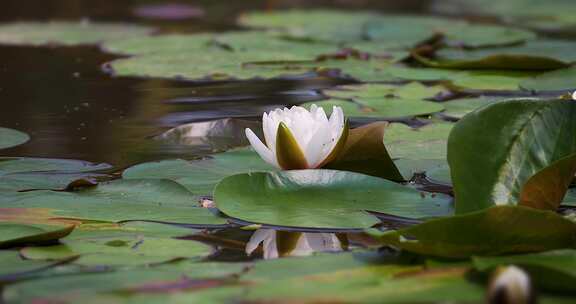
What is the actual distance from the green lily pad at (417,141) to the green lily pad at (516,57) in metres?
0.94

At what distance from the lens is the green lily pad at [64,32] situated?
15.0 ft

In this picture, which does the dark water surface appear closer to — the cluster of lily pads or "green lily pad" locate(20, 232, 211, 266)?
the cluster of lily pads

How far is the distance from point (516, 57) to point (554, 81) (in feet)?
0.72

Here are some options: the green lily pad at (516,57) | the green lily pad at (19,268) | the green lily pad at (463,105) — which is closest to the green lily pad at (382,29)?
the green lily pad at (516,57)

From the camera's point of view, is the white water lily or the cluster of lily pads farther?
the white water lily

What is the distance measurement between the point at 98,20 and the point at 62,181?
3908 millimetres

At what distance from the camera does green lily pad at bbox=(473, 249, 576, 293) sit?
3.78 feet

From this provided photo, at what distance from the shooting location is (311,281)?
123 cm

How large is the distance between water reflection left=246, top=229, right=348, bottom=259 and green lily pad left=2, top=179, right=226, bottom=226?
0.11 meters

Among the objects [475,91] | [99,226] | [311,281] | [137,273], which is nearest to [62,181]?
[99,226]

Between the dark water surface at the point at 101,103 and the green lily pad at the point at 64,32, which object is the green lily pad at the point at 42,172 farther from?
the green lily pad at the point at 64,32

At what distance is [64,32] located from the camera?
4.89 meters

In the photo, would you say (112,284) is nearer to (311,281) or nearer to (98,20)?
(311,281)

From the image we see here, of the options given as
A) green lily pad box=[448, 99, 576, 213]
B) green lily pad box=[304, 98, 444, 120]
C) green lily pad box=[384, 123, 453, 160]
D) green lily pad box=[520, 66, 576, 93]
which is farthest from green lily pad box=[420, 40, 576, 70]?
green lily pad box=[448, 99, 576, 213]
